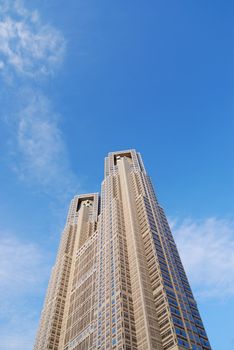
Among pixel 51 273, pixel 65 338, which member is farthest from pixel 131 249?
pixel 51 273

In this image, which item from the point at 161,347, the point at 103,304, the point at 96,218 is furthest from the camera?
the point at 96,218

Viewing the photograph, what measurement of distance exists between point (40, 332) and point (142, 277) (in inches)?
2007

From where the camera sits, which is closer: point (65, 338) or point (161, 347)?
point (161, 347)

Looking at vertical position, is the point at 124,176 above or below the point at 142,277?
above

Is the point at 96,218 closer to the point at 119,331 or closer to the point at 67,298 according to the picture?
the point at 67,298

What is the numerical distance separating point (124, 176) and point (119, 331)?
2923 inches

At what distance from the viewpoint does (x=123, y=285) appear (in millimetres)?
88000

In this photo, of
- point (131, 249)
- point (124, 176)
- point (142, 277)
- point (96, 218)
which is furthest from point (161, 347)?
point (96, 218)

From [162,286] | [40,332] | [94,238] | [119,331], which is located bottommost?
[119,331]

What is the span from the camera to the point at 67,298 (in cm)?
12025

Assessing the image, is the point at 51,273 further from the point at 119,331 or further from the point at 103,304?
the point at 119,331

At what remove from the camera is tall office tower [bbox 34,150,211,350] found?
75000 mm

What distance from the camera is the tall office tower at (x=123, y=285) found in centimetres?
7500

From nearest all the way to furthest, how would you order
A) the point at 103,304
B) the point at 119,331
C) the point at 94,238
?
the point at 119,331 < the point at 103,304 < the point at 94,238
